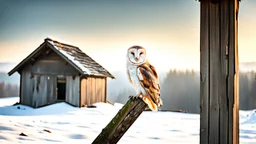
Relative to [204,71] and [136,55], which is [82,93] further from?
[204,71]

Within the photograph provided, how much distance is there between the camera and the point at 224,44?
2.13 meters

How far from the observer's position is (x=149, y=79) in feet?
11.9

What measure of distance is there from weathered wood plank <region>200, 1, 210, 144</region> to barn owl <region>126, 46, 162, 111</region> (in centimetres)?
123

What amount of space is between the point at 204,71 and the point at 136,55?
1.69 m

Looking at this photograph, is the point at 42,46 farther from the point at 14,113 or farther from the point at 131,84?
the point at 131,84

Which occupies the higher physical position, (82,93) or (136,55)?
(136,55)

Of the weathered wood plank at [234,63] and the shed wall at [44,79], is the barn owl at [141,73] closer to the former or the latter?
the weathered wood plank at [234,63]

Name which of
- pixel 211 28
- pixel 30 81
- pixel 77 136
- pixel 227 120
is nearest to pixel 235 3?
pixel 211 28

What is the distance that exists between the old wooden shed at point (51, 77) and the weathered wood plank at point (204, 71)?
1187 cm

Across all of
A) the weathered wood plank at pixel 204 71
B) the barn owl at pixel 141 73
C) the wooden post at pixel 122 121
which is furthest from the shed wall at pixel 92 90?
the weathered wood plank at pixel 204 71

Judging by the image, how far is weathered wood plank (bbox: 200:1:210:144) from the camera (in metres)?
2.15

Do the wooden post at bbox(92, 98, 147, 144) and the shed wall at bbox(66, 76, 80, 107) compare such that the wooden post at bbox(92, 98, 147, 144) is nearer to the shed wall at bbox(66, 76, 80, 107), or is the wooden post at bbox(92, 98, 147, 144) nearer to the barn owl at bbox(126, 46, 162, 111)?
the barn owl at bbox(126, 46, 162, 111)

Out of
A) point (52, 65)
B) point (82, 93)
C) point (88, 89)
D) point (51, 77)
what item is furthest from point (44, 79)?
point (88, 89)

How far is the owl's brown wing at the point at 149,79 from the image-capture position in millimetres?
3500
